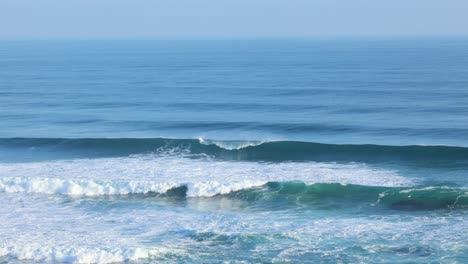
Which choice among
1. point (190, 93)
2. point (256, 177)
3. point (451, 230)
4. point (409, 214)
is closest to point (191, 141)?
point (256, 177)

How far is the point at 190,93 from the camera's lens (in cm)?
5238

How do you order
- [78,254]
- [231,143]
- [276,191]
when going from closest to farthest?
[78,254]
[276,191]
[231,143]

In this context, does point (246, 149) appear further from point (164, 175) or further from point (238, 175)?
point (164, 175)

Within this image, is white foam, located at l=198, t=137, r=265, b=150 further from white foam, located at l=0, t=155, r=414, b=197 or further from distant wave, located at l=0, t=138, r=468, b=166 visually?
white foam, located at l=0, t=155, r=414, b=197

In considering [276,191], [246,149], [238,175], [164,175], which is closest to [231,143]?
[246,149]

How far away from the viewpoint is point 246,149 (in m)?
31.6

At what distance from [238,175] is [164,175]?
299 cm

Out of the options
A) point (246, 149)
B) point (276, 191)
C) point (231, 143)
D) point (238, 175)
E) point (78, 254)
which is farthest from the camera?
point (231, 143)

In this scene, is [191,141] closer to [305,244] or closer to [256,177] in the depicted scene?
[256,177]

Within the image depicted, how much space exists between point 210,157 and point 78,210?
891 cm

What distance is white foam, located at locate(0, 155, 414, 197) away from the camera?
25.5m

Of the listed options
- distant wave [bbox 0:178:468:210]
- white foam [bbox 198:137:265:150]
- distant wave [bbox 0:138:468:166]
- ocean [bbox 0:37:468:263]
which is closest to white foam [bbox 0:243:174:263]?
ocean [bbox 0:37:468:263]

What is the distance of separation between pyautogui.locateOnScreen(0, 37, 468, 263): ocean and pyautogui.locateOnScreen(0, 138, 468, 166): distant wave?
0.31ft

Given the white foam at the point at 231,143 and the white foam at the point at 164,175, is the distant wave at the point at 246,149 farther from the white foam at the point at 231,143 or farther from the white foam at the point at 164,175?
the white foam at the point at 164,175
